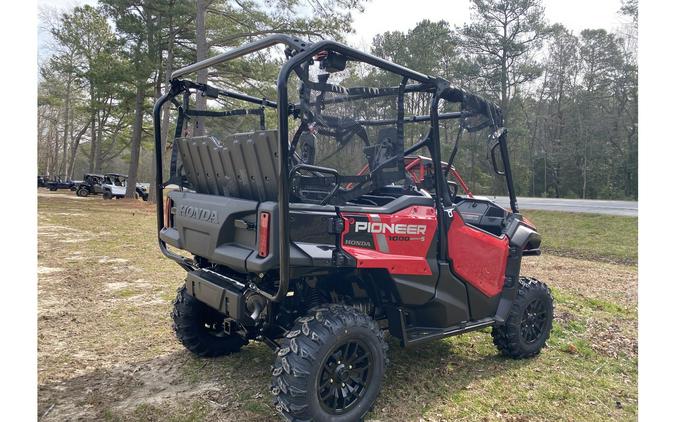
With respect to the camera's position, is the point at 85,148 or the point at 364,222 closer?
the point at 364,222

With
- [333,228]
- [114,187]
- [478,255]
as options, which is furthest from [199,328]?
[114,187]

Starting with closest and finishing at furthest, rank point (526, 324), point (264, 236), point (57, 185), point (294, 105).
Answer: point (264, 236) → point (294, 105) → point (526, 324) → point (57, 185)

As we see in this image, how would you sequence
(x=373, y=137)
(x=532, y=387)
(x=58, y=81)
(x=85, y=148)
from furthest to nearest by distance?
(x=85, y=148), (x=58, y=81), (x=532, y=387), (x=373, y=137)

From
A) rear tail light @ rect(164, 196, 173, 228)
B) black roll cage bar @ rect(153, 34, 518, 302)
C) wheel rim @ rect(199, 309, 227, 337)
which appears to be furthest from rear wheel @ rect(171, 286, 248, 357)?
rear tail light @ rect(164, 196, 173, 228)

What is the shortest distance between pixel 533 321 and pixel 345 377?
6.75 ft

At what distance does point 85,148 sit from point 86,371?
44262mm

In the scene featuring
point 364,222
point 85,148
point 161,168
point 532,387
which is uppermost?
point 85,148

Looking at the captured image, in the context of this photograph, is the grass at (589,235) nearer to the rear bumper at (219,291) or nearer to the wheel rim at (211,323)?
the wheel rim at (211,323)

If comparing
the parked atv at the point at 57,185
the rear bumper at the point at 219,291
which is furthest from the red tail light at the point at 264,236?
the parked atv at the point at 57,185

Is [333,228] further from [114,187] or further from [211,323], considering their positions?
[114,187]

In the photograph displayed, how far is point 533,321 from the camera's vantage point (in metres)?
4.25

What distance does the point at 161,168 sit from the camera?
3.74m

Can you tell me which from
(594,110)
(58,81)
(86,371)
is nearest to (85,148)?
(58,81)

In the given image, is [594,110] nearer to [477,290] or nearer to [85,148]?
[477,290]
